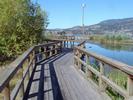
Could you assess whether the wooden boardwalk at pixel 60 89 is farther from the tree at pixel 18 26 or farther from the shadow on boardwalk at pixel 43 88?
the tree at pixel 18 26

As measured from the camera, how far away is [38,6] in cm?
2381

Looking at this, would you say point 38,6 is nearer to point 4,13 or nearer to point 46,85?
point 4,13

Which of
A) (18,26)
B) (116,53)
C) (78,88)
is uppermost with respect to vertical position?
(18,26)

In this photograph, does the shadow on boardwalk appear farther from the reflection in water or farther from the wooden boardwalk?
the reflection in water

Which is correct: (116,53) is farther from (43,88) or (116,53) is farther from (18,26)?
(43,88)

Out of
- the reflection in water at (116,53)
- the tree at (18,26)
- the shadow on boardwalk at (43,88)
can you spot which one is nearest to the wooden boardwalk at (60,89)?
the shadow on boardwalk at (43,88)

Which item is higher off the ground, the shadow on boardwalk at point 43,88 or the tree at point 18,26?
the tree at point 18,26

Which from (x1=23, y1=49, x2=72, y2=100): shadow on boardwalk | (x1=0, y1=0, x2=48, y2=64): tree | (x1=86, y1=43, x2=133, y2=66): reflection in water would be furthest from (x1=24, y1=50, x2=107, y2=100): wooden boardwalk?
(x1=86, y1=43, x2=133, y2=66): reflection in water

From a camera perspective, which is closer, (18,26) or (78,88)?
(78,88)

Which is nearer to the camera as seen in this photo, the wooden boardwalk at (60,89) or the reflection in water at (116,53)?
the wooden boardwalk at (60,89)

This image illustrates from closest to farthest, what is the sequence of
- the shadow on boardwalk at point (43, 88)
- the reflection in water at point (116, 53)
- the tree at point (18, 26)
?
the shadow on boardwalk at point (43, 88) < the tree at point (18, 26) < the reflection in water at point (116, 53)

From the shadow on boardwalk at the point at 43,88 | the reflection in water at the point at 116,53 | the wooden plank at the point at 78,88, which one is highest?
the shadow on boardwalk at the point at 43,88

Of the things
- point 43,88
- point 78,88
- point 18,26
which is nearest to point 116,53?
point 18,26

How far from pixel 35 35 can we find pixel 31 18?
4.14ft
